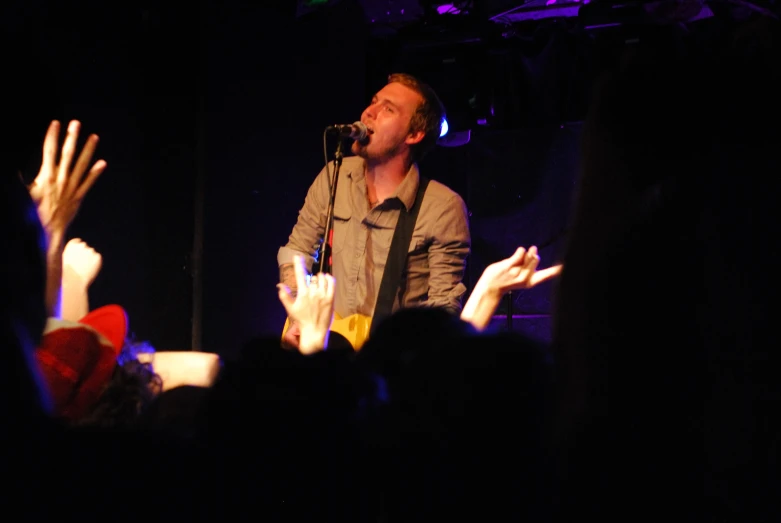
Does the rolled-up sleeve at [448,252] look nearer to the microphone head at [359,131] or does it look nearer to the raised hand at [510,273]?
the microphone head at [359,131]

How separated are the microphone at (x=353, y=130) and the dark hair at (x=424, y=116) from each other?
0.35 metres

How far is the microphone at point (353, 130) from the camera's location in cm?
338

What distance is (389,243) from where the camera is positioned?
3760mm

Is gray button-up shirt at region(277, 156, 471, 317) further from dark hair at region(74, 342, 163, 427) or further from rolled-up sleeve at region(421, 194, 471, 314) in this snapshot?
dark hair at region(74, 342, 163, 427)

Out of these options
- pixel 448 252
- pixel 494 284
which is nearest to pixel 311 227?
pixel 448 252

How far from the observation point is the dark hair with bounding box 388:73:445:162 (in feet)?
12.8

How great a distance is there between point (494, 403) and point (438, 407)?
7cm

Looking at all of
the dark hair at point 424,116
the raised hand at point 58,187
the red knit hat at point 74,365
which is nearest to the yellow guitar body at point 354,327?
the dark hair at point 424,116

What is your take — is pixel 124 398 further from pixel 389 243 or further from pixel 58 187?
pixel 389 243

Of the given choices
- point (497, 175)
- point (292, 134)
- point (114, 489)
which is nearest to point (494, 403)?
point (114, 489)

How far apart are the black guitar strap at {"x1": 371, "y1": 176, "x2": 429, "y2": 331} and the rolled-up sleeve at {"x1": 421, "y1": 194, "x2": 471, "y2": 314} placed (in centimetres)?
13

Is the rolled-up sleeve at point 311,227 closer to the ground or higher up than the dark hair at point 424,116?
closer to the ground

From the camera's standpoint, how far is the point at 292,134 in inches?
184

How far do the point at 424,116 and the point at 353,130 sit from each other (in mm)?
585
